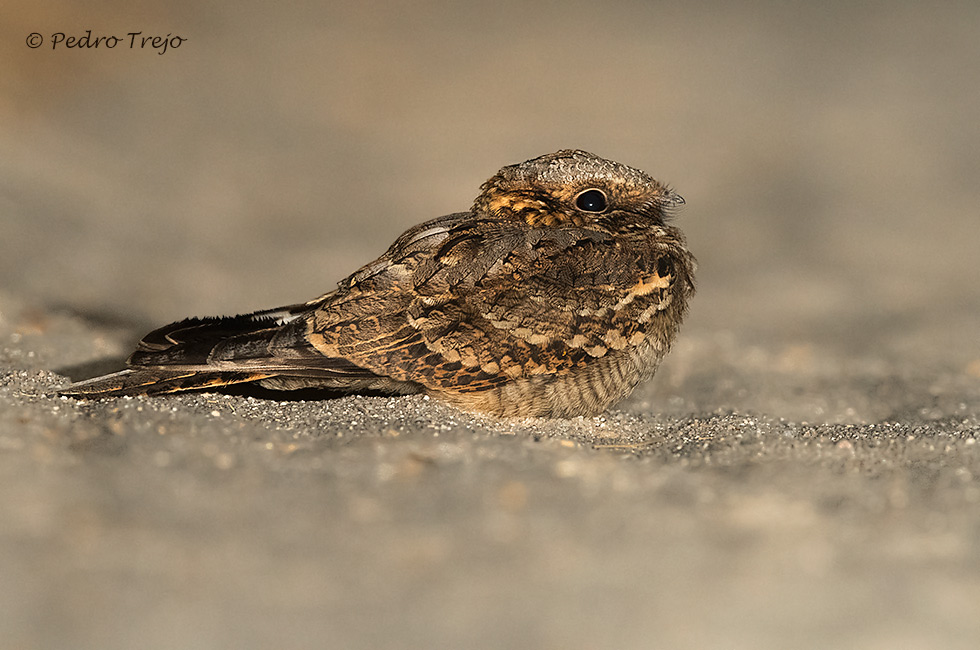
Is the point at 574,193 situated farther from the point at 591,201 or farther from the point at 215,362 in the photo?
the point at 215,362

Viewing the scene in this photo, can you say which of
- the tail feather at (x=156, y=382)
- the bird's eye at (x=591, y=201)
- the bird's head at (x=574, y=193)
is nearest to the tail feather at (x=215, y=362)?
the tail feather at (x=156, y=382)

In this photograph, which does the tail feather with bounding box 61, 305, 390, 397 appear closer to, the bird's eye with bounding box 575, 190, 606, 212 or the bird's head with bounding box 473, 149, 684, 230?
the bird's head with bounding box 473, 149, 684, 230

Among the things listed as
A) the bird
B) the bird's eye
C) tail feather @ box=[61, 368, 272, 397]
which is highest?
the bird's eye

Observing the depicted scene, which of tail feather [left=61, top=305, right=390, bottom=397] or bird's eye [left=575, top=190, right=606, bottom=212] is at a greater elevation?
bird's eye [left=575, top=190, right=606, bottom=212]

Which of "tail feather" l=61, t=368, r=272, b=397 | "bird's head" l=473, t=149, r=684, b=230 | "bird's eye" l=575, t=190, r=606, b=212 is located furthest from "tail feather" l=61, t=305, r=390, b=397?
"bird's eye" l=575, t=190, r=606, b=212

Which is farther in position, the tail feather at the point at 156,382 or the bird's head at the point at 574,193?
the bird's head at the point at 574,193

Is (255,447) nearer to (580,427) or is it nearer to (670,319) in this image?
(580,427)

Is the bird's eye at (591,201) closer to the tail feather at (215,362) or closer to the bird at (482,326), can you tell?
the bird at (482,326)

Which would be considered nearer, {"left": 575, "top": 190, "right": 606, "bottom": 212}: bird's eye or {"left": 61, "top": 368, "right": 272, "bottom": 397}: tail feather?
{"left": 61, "top": 368, "right": 272, "bottom": 397}: tail feather
